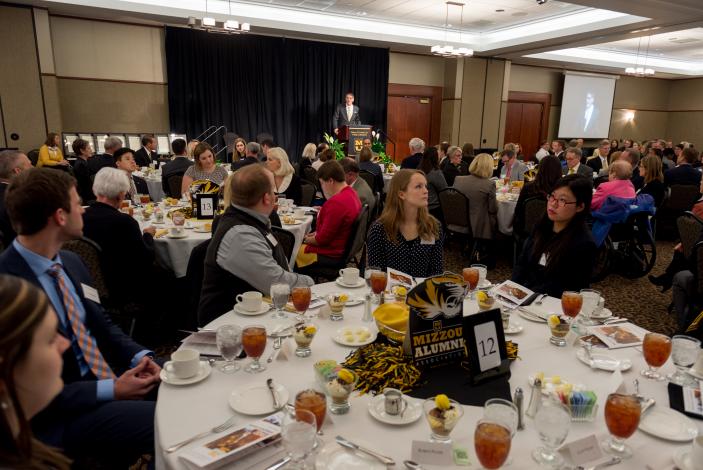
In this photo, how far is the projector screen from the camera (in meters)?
14.8

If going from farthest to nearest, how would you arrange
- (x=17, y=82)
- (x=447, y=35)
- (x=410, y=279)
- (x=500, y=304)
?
(x=447, y=35) < (x=17, y=82) < (x=410, y=279) < (x=500, y=304)

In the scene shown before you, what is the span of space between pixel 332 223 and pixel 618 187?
3140mm

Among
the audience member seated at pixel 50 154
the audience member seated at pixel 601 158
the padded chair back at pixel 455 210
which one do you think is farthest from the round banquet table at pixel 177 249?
the audience member seated at pixel 601 158

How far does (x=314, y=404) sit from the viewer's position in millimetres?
1225

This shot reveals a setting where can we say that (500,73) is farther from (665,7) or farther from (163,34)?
(163,34)

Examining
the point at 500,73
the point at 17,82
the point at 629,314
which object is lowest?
the point at 629,314

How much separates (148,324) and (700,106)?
1934 cm

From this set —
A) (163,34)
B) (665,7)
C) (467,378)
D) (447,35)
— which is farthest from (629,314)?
(163,34)

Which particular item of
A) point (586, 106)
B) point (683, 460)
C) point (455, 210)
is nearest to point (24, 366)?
point (683, 460)

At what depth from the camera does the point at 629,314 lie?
14.0 ft

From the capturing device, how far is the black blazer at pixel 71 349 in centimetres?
162

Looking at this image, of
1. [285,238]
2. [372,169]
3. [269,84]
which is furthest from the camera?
[269,84]

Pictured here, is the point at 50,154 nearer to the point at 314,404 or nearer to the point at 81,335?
the point at 81,335

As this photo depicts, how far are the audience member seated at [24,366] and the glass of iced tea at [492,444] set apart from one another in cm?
90
